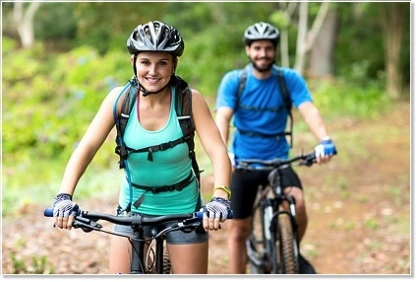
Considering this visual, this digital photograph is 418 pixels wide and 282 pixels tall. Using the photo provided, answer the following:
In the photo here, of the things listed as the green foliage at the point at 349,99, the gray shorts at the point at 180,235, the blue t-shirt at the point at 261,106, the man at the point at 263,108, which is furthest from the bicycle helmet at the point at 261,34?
the green foliage at the point at 349,99

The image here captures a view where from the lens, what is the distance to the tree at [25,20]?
2653cm

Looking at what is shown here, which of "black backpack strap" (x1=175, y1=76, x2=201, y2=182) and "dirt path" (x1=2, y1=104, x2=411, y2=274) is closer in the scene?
"black backpack strap" (x1=175, y1=76, x2=201, y2=182)

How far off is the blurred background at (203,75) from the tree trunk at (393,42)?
32mm

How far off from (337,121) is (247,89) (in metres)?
→ 11.3

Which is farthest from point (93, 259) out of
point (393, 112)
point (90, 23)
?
point (90, 23)

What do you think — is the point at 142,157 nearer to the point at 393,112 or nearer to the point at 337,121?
the point at 337,121

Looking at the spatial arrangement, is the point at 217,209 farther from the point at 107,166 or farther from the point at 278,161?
the point at 107,166

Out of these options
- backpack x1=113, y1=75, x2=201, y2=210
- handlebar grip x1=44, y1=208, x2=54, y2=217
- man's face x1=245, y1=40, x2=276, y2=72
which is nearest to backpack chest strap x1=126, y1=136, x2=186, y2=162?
backpack x1=113, y1=75, x2=201, y2=210

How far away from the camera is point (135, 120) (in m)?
3.27

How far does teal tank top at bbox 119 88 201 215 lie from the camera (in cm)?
325

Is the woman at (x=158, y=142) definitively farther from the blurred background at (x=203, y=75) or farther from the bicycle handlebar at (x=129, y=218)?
the blurred background at (x=203, y=75)

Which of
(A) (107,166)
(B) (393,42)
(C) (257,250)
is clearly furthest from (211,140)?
(B) (393,42)

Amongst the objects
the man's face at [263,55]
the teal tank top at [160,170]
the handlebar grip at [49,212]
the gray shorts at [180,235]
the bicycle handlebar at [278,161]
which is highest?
the man's face at [263,55]

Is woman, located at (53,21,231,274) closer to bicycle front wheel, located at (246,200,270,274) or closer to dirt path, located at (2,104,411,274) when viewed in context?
bicycle front wheel, located at (246,200,270,274)
